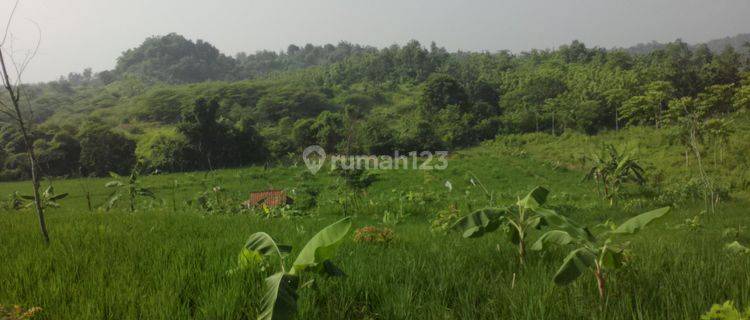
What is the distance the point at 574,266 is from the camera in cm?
151

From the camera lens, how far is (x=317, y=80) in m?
72.4

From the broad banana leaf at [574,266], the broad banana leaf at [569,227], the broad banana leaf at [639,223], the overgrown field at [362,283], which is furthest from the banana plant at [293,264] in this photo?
the broad banana leaf at [639,223]

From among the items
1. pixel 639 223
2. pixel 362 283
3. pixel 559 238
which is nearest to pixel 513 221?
pixel 559 238

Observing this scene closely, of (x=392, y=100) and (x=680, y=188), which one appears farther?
(x=392, y=100)

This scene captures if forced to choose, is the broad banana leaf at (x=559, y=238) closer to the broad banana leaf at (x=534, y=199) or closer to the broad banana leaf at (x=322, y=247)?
the broad banana leaf at (x=534, y=199)

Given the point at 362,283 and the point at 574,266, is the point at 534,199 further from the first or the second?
the point at 362,283

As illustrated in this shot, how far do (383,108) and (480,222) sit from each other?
50.8 m

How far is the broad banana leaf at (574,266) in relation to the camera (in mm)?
1480

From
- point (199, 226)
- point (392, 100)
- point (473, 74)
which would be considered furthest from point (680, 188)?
point (473, 74)

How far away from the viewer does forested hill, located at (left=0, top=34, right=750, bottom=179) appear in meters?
30.3

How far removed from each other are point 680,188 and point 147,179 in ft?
87.0

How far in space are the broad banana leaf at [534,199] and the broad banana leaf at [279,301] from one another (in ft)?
3.97

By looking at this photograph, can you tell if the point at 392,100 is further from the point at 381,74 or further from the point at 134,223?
the point at 134,223

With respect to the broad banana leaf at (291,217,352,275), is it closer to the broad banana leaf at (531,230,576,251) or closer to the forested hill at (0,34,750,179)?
the broad banana leaf at (531,230,576,251)
